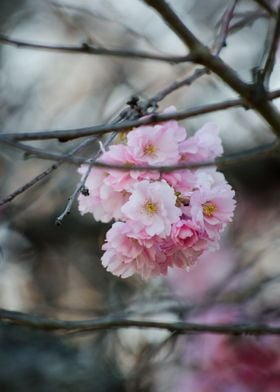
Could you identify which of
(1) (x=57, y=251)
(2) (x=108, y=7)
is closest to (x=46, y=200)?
(1) (x=57, y=251)

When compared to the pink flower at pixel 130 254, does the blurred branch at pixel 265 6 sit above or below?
above

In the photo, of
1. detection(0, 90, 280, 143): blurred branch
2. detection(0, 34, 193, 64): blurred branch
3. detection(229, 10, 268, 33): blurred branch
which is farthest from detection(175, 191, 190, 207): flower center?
detection(229, 10, 268, 33): blurred branch

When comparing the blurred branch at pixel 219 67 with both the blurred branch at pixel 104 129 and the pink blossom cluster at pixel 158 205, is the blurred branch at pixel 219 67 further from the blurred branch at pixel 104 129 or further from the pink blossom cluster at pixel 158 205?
the pink blossom cluster at pixel 158 205

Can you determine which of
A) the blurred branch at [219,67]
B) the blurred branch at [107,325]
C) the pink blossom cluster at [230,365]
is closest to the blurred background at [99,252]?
the pink blossom cluster at [230,365]

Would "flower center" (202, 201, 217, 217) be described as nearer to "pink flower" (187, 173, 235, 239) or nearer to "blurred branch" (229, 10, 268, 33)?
"pink flower" (187, 173, 235, 239)

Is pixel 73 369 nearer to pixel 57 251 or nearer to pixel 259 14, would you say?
pixel 57 251
